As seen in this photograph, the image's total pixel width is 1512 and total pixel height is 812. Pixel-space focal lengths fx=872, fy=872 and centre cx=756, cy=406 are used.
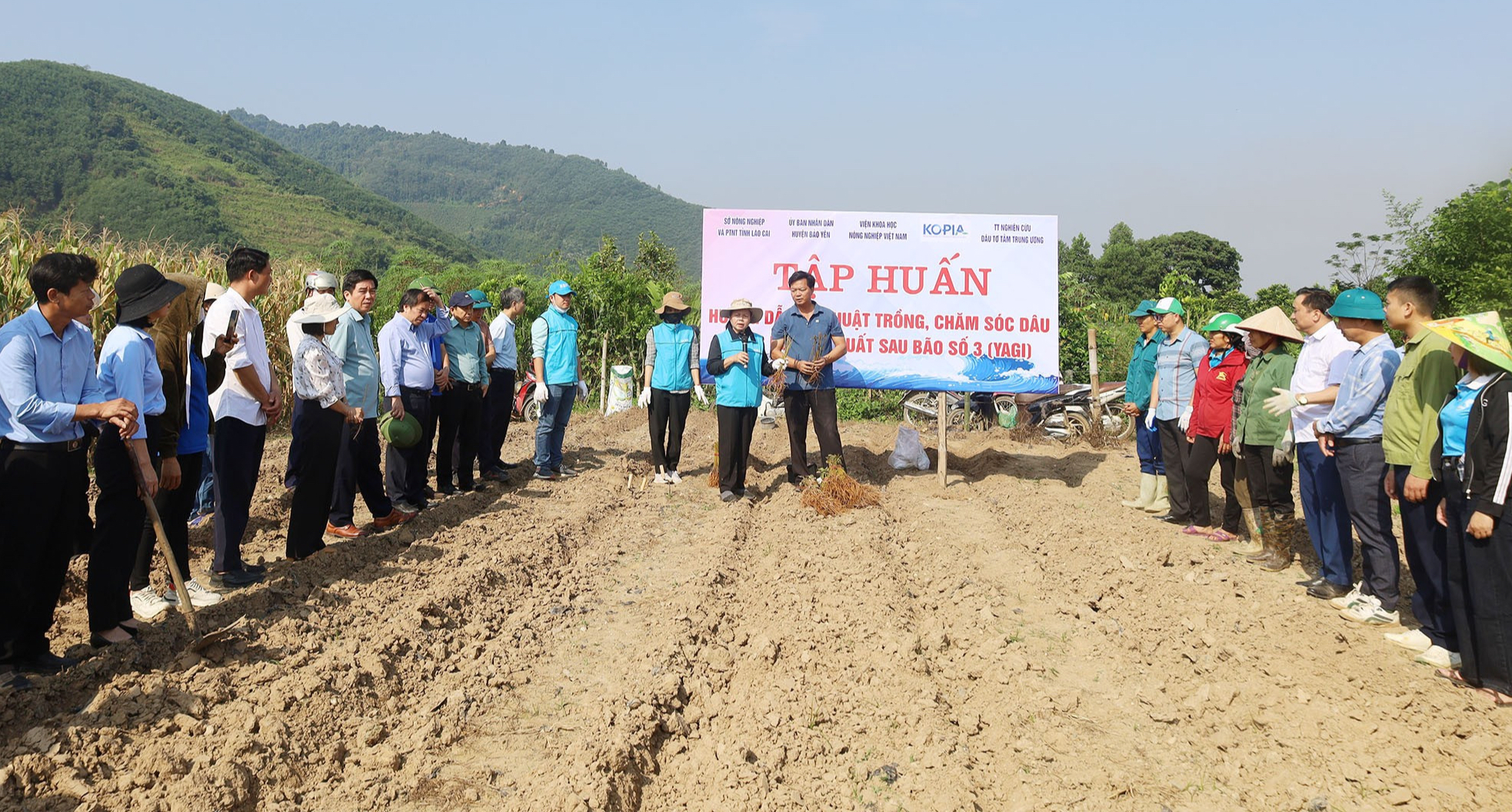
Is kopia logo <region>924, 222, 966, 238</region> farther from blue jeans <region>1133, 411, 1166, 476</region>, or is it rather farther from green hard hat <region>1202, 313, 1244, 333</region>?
green hard hat <region>1202, 313, 1244, 333</region>

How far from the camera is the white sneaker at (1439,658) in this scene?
3.89 m

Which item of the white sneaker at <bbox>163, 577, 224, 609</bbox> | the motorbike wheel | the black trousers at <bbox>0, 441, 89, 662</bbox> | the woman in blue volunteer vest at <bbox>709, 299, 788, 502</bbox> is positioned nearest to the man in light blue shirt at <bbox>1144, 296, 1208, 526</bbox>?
the woman in blue volunteer vest at <bbox>709, 299, 788, 502</bbox>

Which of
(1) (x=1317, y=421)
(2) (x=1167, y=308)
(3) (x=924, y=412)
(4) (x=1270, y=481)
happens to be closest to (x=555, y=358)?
(2) (x=1167, y=308)

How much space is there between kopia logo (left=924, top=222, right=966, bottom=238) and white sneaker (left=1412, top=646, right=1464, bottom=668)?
15.6 ft

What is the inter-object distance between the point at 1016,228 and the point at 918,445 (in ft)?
8.21

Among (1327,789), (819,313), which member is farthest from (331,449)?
(1327,789)

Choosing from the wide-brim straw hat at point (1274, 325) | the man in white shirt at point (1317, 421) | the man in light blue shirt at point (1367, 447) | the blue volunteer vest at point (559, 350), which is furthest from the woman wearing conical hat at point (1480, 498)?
the blue volunteer vest at point (559, 350)

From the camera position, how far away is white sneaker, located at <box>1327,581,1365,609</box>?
464 centimetres

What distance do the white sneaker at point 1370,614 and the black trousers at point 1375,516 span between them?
0.04 metres

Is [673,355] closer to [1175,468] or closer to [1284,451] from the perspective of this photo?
[1175,468]

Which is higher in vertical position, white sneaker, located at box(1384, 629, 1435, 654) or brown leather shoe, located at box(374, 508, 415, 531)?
brown leather shoe, located at box(374, 508, 415, 531)

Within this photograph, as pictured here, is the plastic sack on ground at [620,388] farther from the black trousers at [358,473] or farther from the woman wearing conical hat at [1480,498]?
the woman wearing conical hat at [1480,498]

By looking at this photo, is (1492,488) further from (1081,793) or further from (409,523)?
(409,523)

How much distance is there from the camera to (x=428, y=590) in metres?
4.63
